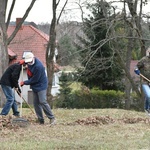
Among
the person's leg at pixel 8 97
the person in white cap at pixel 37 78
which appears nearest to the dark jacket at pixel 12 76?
the person's leg at pixel 8 97

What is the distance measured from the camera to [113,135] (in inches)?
384

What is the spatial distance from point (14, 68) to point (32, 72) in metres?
0.90

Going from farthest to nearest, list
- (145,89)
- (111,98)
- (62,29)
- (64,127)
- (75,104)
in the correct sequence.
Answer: (75,104) → (111,98) → (62,29) → (145,89) → (64,127)

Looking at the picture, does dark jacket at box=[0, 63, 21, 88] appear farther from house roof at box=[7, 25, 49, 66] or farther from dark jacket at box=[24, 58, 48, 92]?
house roof at box=[7, 25, 49, 66]

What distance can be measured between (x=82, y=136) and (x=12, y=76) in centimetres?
327

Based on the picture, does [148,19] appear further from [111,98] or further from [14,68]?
[14,68]

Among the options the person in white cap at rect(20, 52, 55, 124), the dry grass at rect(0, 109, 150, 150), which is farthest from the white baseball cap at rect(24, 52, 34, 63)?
the dry grass at rect(0, 109, 150, 150)

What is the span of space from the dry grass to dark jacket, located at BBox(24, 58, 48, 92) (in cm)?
93

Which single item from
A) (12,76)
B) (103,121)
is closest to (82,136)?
(103,121)

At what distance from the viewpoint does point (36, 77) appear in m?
11.2

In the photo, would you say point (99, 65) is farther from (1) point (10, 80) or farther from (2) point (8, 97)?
(1) point (10, 80)

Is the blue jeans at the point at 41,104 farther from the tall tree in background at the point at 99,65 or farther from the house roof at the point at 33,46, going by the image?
the house roof at the point at 33,46

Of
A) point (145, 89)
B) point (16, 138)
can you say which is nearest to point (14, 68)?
point (16, 138)

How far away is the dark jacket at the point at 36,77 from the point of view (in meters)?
11.2
